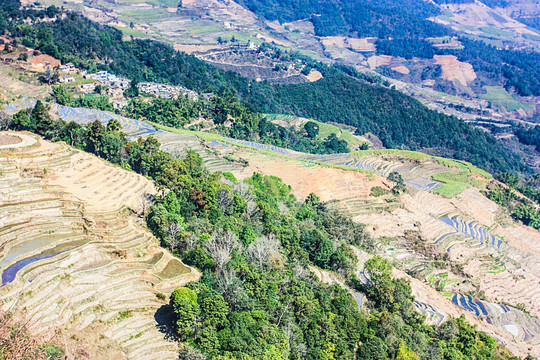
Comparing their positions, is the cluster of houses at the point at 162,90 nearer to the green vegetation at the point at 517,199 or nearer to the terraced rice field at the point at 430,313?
the green vegetation at the point at 517,199

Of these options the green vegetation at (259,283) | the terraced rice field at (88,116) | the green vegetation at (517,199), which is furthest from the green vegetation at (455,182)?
the terraced rice field at (88,116)

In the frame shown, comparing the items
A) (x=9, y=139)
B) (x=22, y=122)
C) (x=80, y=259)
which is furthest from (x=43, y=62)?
(x=80, y=259)

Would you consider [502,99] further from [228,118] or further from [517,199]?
[228,118]

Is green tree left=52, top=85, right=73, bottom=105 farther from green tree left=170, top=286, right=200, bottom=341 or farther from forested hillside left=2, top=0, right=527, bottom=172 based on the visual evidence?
green tree left=170, top=286, right=200, bottom=341

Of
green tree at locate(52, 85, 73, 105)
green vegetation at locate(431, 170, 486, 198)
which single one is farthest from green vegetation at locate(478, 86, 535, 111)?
green tree at locate(52, 85, 73, 105)

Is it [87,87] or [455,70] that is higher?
[87,87]
